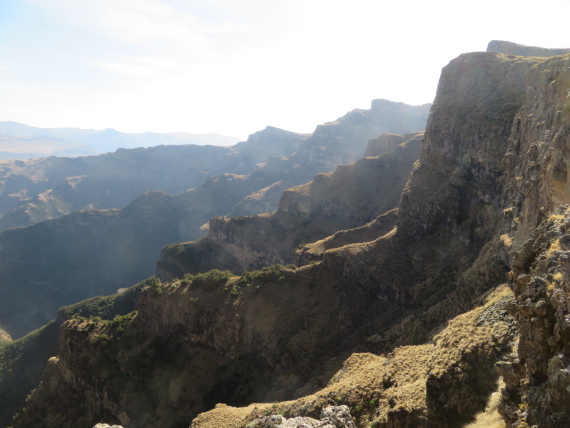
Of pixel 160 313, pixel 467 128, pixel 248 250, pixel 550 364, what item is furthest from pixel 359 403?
pixel 248 250

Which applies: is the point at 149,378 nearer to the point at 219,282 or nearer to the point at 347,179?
the point at 219,282

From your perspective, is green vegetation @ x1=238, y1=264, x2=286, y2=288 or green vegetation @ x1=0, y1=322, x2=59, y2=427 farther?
green vegetation @ x1=0, y1=322, x2=59, y2=427

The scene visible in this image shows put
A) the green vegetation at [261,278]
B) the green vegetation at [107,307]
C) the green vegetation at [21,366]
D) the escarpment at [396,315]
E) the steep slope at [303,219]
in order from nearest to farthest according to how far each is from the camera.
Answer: the escarpment at [396,315], the green vegetation at [261,278], the green vegetation at [21,366], the green vegetation at [107,307], the steep slope at [303,219]

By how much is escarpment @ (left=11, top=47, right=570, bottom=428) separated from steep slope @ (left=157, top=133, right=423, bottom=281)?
4908cm

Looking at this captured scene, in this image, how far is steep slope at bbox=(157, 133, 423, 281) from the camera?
414 ft

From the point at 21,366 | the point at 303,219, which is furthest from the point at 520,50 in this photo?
the point at 21,366

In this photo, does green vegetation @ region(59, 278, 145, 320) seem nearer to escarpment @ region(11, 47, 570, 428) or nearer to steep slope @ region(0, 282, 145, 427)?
steep slope @ region(0, 282, 145, 427)

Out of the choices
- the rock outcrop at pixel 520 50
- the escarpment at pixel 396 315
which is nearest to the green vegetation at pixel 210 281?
the escarpment at pixel 396 315

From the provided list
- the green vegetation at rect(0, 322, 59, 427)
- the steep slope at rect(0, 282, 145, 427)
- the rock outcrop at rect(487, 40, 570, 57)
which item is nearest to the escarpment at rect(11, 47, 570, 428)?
the green vegetation at rect(0, 322, 59, 427)

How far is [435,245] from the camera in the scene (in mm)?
60750

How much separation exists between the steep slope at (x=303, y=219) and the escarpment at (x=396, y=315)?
49084mm

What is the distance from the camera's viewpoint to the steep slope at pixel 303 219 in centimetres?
12619

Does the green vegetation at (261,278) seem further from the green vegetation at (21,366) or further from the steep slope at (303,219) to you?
the green vegetation at (21,366)

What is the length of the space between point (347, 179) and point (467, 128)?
236 ft
